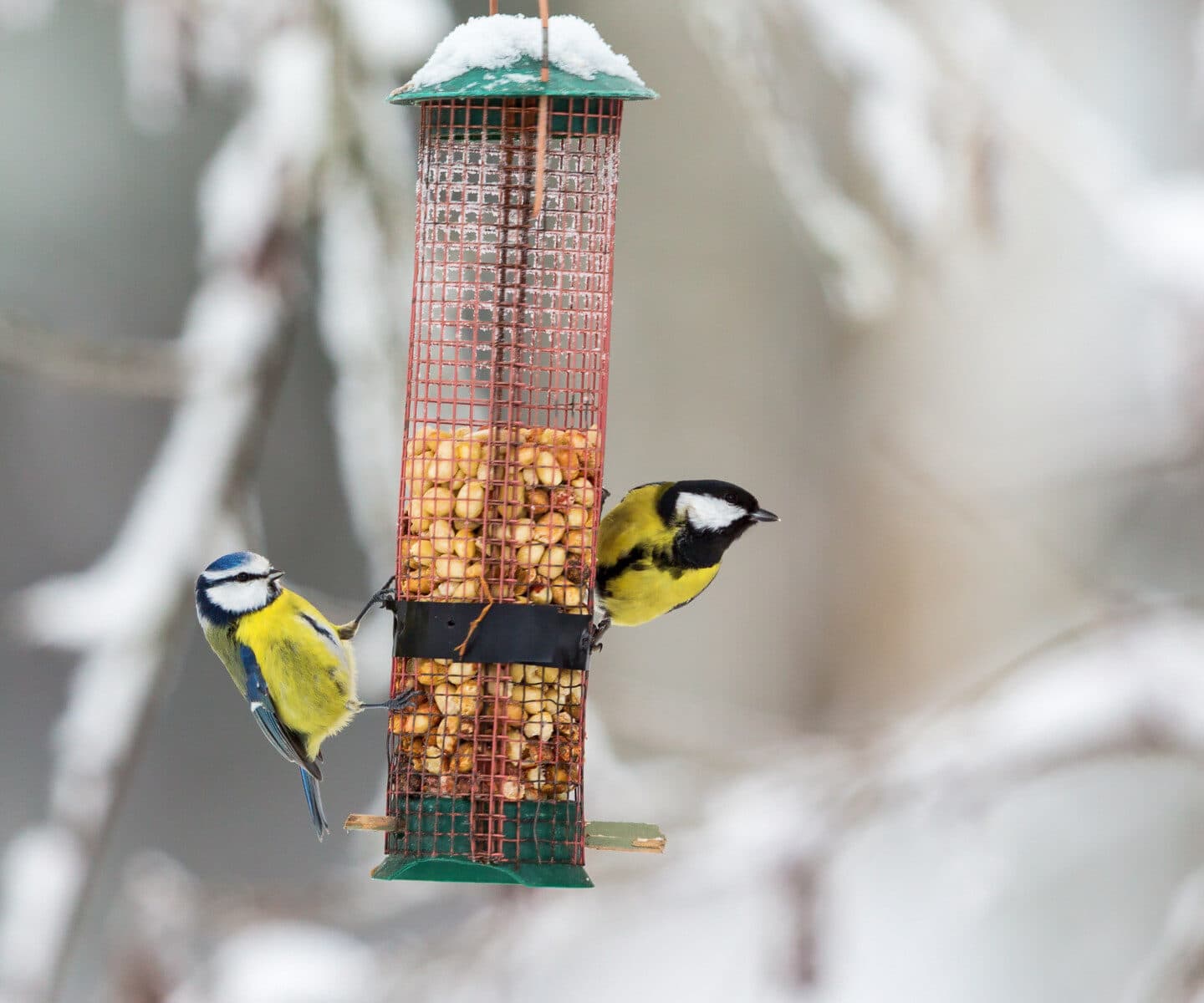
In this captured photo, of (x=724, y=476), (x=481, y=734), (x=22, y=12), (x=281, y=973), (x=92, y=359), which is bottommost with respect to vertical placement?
(x=281, y=973)

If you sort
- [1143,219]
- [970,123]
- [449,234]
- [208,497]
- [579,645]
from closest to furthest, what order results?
[579,645] → [449,234] → [970,123] → [208,497] → [1143,219]

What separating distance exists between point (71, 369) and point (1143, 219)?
2.86 metres

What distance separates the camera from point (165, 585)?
3.55m

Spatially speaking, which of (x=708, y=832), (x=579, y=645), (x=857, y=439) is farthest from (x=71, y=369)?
(x=857, y=439)

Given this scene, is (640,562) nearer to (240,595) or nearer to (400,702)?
(400,702)

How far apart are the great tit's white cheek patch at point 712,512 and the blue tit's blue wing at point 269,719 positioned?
3.01 feet

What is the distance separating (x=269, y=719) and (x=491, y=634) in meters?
0.57

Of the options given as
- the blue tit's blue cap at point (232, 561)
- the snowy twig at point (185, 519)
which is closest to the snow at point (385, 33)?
the snowy twig at point (185, 519)

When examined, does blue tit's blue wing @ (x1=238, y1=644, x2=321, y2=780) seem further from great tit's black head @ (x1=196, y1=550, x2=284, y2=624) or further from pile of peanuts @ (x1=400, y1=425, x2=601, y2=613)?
pile of peanuts @ (x1=400, y1=425, x2=601, y2=613)

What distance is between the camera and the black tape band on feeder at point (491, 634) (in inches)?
97.3

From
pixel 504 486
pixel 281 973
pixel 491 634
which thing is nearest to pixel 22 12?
pixel 504 486

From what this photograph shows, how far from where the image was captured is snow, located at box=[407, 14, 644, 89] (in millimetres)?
2279

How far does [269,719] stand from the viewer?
275 centimetres

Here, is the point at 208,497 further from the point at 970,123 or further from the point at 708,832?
the point at 970,123
